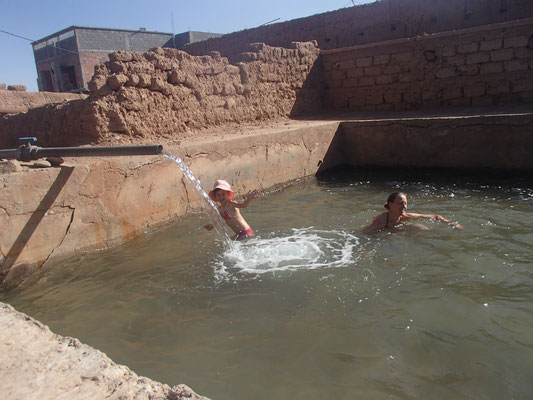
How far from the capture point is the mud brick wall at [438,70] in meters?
8.54

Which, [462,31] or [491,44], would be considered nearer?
[491,44]

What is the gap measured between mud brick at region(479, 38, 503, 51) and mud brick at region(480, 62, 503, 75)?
32 centimetres

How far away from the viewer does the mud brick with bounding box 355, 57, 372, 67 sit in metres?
10.0

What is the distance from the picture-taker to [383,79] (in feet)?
32.5

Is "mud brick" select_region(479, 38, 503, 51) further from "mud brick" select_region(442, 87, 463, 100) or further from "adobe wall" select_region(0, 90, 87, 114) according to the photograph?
"adobe wall" select_region(0, 90, 87, 114)

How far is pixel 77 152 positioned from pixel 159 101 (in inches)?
117

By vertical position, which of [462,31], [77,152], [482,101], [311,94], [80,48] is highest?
[80,48]

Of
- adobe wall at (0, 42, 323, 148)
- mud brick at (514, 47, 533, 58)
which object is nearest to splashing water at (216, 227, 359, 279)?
adobe wall at (0, 42, 323, 148)

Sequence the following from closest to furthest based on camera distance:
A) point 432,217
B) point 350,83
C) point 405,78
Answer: point 432,217 < point 405,78 < point 350,83

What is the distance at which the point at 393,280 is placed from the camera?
343 cm

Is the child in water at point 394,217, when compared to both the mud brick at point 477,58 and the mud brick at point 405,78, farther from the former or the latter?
the mud brick at point 405,78

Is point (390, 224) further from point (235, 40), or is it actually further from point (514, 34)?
point (235, 40)

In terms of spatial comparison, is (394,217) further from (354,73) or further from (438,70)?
(354,73)

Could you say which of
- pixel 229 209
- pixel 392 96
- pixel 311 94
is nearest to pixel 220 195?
pixel 229 209
